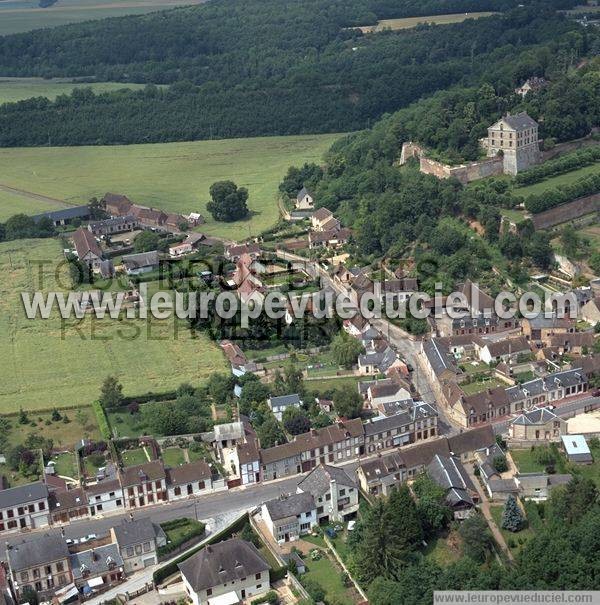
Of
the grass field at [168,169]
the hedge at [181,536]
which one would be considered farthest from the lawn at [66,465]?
the grass field at [168,169]

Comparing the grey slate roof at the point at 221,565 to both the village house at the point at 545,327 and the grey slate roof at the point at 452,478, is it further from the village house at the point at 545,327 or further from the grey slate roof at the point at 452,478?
the village house at the point at 545,327

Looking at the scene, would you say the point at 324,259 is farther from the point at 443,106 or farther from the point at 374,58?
the point at 374,58

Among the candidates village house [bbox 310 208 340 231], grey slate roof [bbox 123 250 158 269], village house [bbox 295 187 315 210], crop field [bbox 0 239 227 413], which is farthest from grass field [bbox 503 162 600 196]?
crop field [bbox 0 239 227 413]

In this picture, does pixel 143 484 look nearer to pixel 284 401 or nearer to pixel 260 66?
pixel 284 401

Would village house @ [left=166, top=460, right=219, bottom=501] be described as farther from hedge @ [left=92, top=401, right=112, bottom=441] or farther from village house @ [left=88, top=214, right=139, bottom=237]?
village house @ [left=88, top=214, right=139, bottom=237]

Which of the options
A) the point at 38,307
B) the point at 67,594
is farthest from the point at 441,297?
the point at 67,594

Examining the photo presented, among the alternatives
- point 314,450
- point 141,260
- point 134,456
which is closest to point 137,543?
point 134,456

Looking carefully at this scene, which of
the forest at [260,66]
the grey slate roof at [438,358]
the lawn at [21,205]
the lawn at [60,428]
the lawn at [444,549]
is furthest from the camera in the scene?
the forest at [260,66]

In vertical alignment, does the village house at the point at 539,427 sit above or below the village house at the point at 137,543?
above
